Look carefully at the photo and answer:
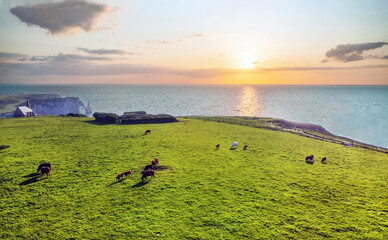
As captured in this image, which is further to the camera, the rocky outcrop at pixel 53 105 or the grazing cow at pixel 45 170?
the rocky outcrop at pixel 53 105

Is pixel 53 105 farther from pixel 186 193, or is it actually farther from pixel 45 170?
pixel 186 193

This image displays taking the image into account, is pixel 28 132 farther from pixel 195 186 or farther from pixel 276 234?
pixel 276 234

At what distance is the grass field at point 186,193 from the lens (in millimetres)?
13820

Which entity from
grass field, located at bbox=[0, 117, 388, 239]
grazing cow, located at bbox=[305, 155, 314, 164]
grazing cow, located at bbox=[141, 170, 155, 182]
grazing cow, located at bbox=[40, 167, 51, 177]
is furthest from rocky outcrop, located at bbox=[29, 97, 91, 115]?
grazing cow, located at bbox=[305, 155, 314, 164]

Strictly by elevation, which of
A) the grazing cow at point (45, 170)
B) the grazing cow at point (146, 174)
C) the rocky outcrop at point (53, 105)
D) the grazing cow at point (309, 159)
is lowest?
the grazing cow at point (309, 159)

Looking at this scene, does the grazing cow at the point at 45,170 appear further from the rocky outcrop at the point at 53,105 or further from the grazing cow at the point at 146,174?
the rocky outcrop at the point at 53,105

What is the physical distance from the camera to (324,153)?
33094 mm

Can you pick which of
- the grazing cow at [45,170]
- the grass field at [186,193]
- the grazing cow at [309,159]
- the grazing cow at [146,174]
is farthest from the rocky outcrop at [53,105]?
the grazing cow at [309,159]

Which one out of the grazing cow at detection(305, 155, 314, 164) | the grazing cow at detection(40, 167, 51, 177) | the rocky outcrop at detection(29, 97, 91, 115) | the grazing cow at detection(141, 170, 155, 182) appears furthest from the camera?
the rocky outcrop at detection(29, 97, 91, 115)

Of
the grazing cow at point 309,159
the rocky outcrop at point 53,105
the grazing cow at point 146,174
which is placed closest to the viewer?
the grazing cow at point 146,174

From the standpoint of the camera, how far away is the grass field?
45.3ft

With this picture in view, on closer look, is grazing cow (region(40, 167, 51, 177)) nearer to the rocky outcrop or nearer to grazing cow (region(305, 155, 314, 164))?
grazing cow (region(305, 155, 314, 164))

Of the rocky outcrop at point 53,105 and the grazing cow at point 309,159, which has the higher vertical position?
the rocky outcrop at point 53,105

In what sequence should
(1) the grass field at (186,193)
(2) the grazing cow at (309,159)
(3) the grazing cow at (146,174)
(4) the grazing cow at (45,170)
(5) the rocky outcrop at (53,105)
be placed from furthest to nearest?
(5) the rocky outcrop at (53,105), (2) the grazing cow at (309,159), (4) the grazing cow at (45,170), (3) the grazing cow at (146,174), (1) the grass field at (186,193)
